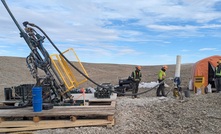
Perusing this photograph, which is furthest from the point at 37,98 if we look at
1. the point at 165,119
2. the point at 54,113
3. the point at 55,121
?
the point at 165,119

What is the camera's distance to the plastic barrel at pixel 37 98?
7941mm

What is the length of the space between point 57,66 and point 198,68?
9.77 metres

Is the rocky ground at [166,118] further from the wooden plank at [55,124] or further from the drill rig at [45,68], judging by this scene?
the drill rig at [45,68]

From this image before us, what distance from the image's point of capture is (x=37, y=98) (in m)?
8.06

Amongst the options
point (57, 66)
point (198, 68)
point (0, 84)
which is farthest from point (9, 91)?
point (0, 84)

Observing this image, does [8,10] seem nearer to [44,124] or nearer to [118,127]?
[44,124]

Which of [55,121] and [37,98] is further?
[37,98]

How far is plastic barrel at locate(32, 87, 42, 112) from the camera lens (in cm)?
794

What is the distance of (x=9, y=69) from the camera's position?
1145 inches

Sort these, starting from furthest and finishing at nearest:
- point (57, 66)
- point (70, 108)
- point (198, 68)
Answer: point (198, 68), point (57, 66), point (70, 108)

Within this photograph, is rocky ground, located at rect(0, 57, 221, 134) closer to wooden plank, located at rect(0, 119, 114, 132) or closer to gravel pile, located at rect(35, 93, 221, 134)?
gravel pile, located at rect(35, 93, 221, 134)

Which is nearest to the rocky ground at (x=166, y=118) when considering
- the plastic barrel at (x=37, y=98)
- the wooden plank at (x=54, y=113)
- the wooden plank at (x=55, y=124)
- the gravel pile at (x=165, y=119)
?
the gravel pile at (x=165, y=119)

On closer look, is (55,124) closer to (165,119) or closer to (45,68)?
(45,68)

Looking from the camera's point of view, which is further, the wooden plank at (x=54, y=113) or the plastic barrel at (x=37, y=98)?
the plastic barrel at (x=37, y=98)
